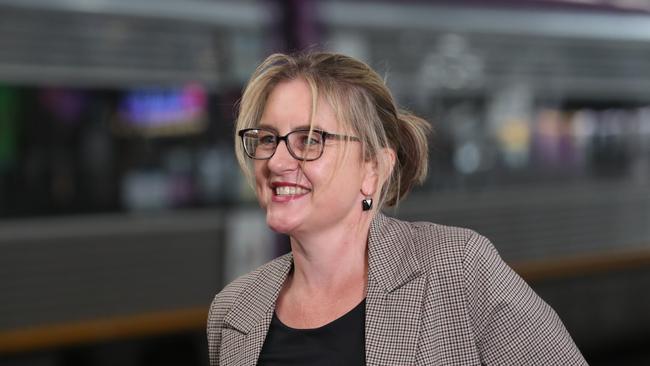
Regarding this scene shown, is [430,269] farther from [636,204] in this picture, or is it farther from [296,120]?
[636,204]

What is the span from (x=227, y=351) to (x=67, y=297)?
132 inches

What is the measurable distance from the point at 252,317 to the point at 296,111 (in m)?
0.32

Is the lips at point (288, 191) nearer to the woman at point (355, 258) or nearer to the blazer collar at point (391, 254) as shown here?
the woman at point (355, 258)

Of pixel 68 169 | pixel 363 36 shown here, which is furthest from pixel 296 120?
pixel 363 36

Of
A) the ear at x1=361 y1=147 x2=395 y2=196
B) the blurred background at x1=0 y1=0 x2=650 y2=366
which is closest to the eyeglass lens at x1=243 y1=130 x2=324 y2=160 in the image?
the ear at x1=361 y1=147 x2=395 y2=196

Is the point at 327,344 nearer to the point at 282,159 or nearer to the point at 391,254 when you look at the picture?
the point at 391,254

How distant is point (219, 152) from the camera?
195 inches

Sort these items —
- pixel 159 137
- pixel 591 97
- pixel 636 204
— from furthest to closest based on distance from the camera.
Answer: pixel 636 204, pixel 591 97, pixel 159 137

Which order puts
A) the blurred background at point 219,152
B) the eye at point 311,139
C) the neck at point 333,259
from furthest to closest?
the blurred background at point 219,152, the neck at point 333,259, the eye at point 311,139

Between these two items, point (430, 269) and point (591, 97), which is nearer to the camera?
point (430, 269)

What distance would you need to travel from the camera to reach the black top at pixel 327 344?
122 centimetres

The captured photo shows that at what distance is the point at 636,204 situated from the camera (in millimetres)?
6738

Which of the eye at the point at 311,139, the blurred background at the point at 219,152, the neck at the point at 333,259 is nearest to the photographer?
the eye at the point at 311,139

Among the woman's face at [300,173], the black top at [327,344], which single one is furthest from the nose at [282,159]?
the black top at [327,344]
